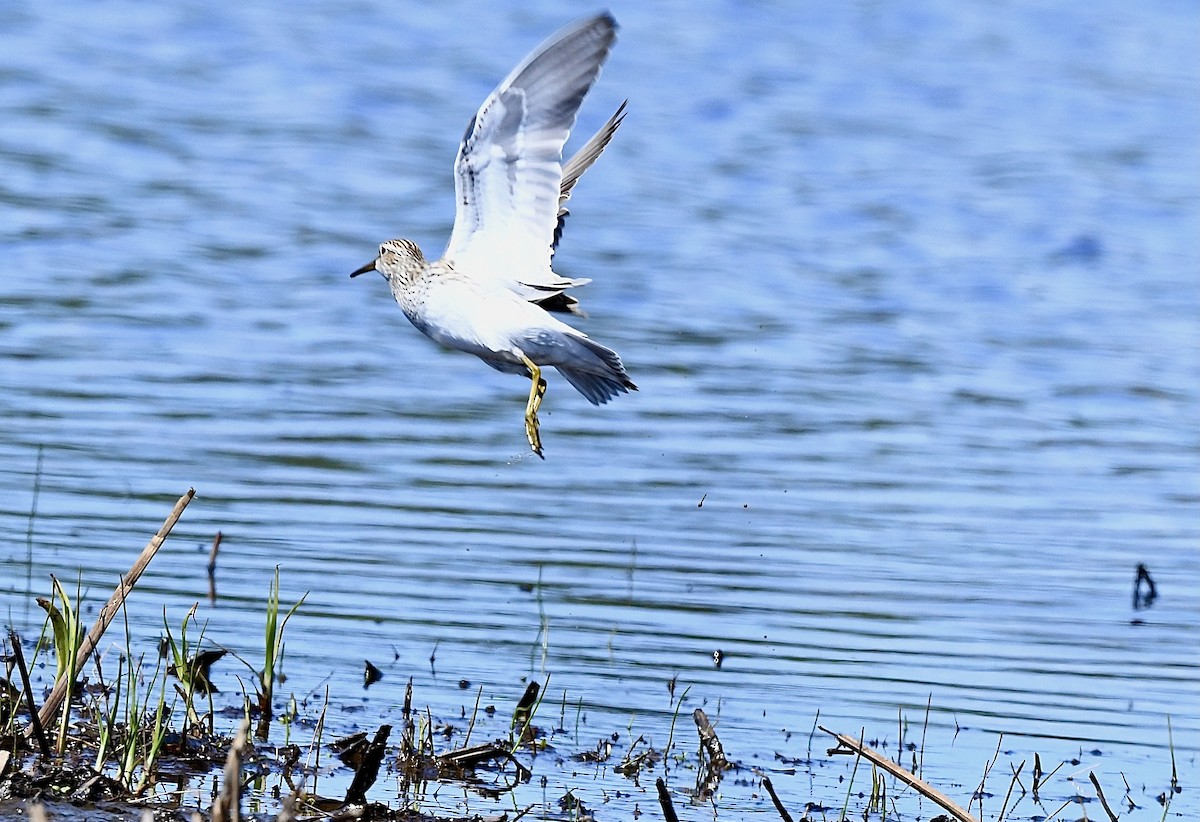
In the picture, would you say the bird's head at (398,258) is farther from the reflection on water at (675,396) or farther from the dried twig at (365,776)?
the dried twig at (365,776)

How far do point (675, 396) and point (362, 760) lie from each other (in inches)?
254

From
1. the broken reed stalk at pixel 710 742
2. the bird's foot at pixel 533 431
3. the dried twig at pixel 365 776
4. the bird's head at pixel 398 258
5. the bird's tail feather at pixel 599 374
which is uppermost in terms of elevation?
the bird's head at pixel 398 258

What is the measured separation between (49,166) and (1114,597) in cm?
1165

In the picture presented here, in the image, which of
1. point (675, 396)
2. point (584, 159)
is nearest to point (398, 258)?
point (584, 159)

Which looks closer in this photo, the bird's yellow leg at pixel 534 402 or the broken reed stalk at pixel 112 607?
the broken reed stalk at pixel 112 607

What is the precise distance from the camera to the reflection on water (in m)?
7.68

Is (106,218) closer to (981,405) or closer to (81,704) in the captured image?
(981,405)

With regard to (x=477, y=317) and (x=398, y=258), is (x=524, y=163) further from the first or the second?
(x=398, y=258)

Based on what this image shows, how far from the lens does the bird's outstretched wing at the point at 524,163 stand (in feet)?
22.6

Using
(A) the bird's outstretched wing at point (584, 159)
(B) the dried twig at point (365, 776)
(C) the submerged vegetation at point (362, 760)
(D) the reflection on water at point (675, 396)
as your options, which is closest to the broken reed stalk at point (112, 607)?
(C) the submerged vegetation at point (362, 760)

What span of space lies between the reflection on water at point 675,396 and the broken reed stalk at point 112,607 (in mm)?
1444

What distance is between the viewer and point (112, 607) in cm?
534

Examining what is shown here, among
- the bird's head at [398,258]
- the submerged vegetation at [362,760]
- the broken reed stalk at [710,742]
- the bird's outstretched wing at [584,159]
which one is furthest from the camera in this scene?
the bird's outstretched wing at [584,159]

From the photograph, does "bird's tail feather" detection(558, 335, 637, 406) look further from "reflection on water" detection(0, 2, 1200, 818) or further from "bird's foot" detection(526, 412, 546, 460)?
"reflection on water" detection(0, 2, 1200, 818)
